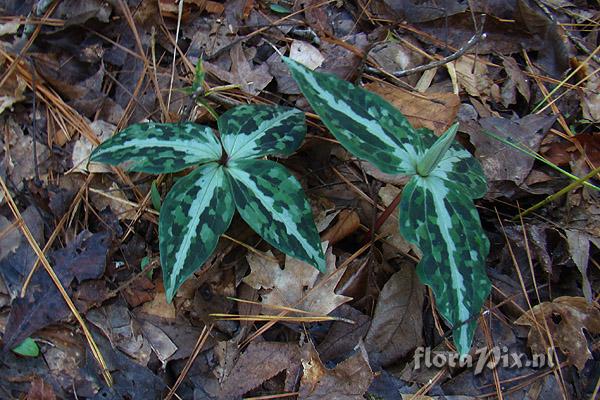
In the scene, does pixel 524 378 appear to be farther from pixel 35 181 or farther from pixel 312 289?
pixel 35 181

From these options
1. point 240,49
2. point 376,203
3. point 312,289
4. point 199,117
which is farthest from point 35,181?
point 376,203

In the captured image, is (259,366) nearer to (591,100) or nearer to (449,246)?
(449,246)

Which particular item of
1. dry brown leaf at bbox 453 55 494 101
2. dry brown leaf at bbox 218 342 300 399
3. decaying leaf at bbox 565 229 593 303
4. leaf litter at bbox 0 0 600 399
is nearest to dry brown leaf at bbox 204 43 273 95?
leaf litter at bbox 0 0 600 399

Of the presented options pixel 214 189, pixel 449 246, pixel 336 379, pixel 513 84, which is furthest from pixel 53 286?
pixel 513 84

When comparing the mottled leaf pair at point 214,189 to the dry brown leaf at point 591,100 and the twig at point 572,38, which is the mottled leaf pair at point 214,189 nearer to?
the dry brown leaf at point 591,100

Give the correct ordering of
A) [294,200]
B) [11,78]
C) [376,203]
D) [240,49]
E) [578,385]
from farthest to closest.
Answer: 1. [240,49]
2. [11,78]
3. [376,203]
4. [578,385]
5. [294,200]

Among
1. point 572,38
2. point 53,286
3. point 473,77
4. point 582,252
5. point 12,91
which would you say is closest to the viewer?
point 53,286

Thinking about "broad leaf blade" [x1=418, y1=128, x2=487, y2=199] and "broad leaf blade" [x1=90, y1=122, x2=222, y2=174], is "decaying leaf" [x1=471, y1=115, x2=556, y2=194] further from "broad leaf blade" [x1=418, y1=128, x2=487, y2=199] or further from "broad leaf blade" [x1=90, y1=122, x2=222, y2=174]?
"broad leaf blade" [x1=90, y1=122, x2=222, y2=174]

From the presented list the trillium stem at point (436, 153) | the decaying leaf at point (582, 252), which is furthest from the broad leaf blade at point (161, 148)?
the decaying leaf at point (582, 252)
